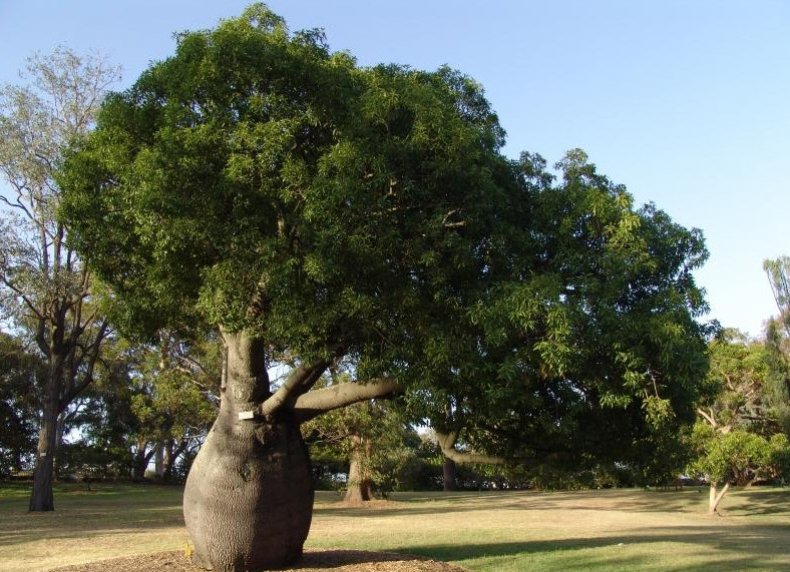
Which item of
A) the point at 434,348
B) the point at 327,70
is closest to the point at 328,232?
the point at 434,348

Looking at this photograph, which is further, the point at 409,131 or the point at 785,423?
the point at 785,423

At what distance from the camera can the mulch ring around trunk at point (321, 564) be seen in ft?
35.3

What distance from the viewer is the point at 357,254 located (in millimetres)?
8969

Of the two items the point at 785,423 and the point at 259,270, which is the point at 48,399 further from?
the point at 785,423

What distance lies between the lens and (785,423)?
3061 centimetres

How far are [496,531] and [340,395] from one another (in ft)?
35.2

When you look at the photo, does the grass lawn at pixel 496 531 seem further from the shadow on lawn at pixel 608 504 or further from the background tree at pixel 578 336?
the background tree at pixel 578 336

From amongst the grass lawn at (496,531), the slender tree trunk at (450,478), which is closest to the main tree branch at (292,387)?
the grass lawn at (496,531)

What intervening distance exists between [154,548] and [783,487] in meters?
34.3

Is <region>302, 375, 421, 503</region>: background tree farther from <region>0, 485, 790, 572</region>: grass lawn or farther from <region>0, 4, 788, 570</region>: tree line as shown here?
<region>0, 4, 788, 570</region>: tree line

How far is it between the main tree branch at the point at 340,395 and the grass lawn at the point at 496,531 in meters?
3.78

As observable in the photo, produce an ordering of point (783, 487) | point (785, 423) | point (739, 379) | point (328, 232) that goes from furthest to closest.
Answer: point (783, 487) < point (739, 379) < point (785, 423) < point (328, 232)

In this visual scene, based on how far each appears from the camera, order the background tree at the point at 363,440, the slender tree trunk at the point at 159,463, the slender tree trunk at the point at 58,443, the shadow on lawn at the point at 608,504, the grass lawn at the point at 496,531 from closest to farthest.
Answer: the grass lawn at the point at 496,531 → the background tree at the point at 363,440 → the shadow on lawn at the point at 608,504 → the slender tree trunk at the point at 58,443 → the slender tree trunk at the point at 159,463

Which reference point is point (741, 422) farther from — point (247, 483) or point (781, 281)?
point (247, 483)
